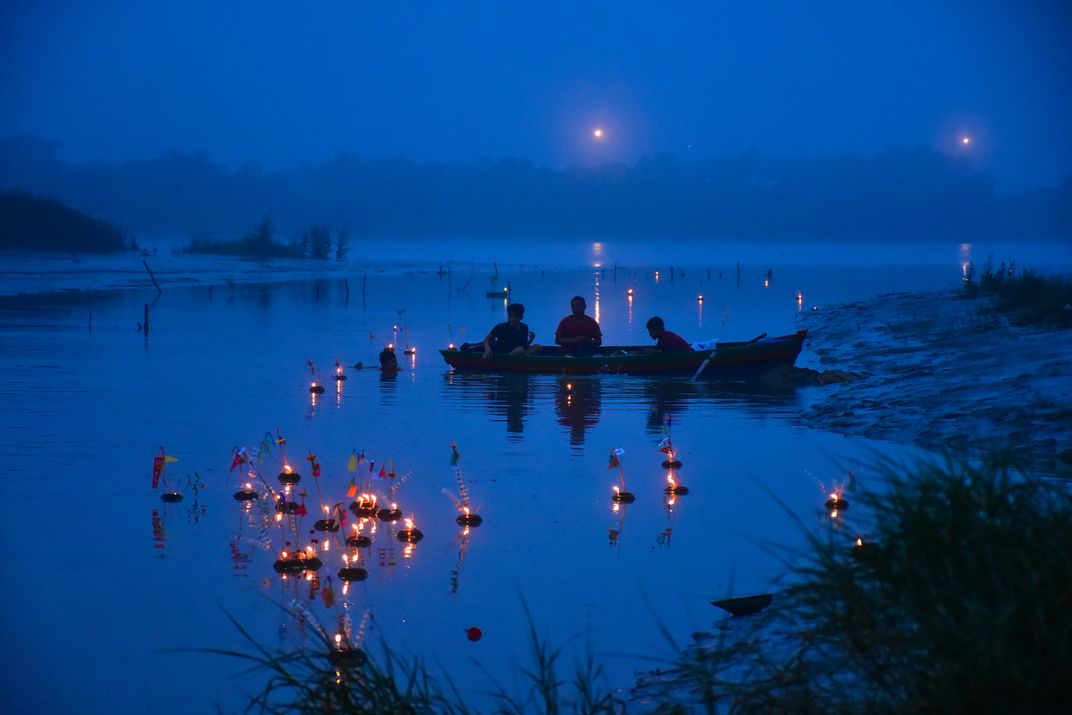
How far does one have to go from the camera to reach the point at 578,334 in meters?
21.2

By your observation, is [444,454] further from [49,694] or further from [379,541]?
[49,694]

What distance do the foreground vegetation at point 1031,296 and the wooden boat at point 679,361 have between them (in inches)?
220

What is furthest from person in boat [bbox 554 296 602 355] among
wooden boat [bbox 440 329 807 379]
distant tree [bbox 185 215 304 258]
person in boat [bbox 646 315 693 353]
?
distant tree [bbox 185 215 304 258]

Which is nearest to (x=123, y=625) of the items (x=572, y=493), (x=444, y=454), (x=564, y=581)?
(x=564, y=581)

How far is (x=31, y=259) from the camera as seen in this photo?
2485 inches

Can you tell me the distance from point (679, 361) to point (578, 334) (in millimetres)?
2252

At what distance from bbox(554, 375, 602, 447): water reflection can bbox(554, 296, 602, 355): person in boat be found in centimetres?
67

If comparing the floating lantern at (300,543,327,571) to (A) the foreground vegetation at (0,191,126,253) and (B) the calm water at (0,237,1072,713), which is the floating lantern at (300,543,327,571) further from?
(A) the foreground vegetation at (0,191,126,253)

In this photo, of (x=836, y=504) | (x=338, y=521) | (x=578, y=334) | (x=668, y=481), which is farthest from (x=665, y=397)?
(x=338, y=521)

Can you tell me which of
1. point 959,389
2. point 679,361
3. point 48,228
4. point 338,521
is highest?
point 48,228

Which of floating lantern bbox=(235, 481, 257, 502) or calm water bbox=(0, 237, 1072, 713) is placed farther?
floating lantern bbox=(235, 481, 257, 502)

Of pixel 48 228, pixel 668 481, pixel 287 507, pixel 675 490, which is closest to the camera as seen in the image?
pixel 287 507

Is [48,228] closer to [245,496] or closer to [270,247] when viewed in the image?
[270,247]

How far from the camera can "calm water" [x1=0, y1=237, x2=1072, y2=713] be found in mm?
7199
